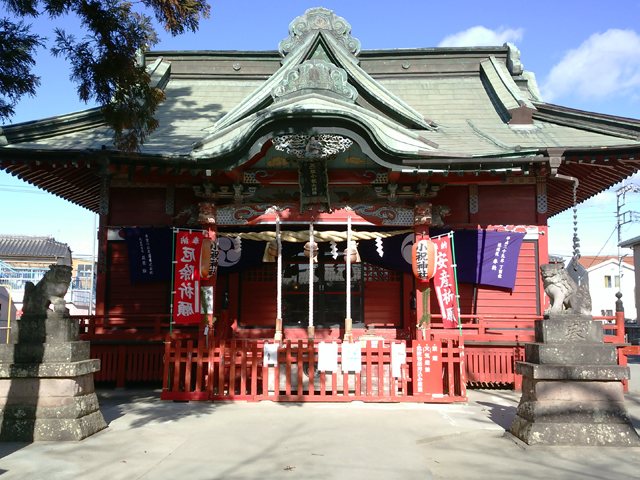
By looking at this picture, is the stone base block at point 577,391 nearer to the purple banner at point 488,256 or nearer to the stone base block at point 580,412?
the stone base block at point 580,412

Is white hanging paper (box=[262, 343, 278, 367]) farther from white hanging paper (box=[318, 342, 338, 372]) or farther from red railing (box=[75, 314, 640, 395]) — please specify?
red railing (box=[75, 314, 640, 395])

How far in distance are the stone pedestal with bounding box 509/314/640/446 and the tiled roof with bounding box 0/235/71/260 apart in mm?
42460

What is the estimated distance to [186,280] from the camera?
11148 mm

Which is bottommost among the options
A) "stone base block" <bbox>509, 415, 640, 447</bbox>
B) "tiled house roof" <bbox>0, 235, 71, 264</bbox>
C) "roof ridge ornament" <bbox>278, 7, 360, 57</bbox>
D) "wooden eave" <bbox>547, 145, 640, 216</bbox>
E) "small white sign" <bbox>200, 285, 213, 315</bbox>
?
"stone base block" <bbox>509, 415, 640, 447</bbox>

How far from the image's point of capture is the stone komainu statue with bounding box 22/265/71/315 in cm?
695

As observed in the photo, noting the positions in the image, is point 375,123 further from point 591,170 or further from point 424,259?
point 591,170

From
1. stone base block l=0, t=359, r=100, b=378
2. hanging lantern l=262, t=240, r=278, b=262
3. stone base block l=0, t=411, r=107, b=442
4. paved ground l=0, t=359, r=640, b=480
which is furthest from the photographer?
hanging lantern l=262, t=240, r=278, b=262

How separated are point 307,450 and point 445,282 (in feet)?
18.8

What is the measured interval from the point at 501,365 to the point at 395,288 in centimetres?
295

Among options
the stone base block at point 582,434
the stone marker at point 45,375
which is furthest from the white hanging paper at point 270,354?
the stone base block at point 582,434

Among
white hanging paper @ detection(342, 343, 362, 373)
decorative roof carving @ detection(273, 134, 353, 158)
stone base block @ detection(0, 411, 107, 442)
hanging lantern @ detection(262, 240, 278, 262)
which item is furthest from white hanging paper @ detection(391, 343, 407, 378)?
stone base block @ detection(0, 411, 107, 442)

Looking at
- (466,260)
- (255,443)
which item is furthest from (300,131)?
(255,443)

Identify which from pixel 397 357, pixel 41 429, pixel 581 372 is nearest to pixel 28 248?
pixel 41 429

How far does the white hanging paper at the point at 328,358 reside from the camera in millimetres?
9336
